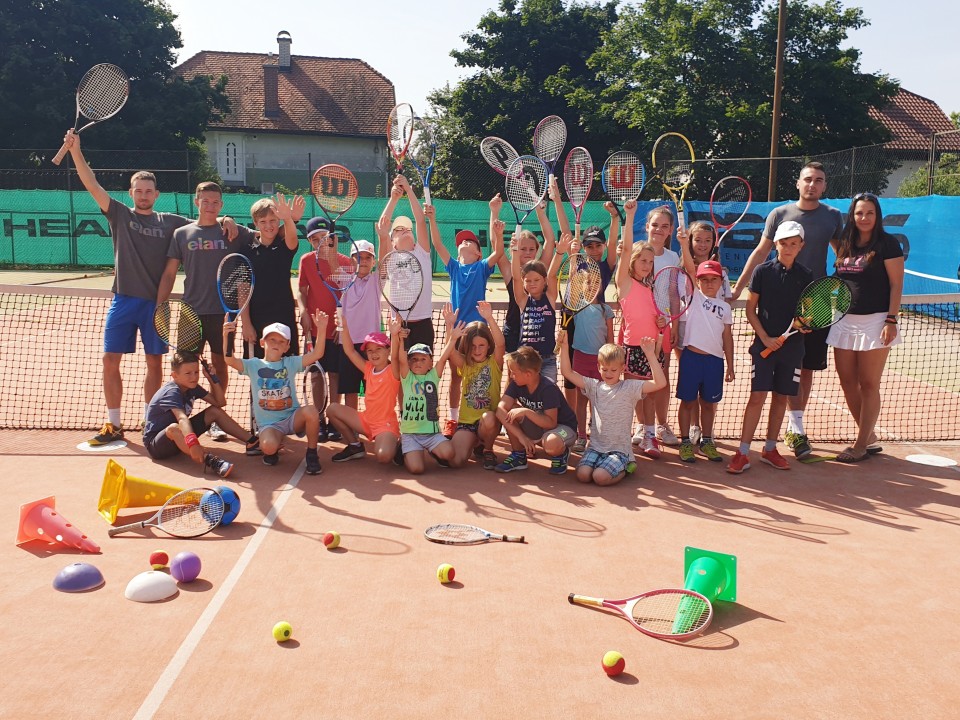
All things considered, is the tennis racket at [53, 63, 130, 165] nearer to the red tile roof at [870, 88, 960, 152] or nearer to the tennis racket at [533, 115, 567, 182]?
the tennis racket at [533, 115, 567, 182]

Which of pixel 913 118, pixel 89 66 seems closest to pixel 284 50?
pixel 89 66

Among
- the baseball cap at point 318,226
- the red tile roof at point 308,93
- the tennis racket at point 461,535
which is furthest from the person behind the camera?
the red tile roof at point 308,93

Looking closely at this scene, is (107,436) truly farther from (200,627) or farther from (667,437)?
(667,437)

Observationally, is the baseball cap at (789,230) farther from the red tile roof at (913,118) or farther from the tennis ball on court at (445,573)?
the red tile roof at (913,118)

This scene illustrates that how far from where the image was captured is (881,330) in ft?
19.4

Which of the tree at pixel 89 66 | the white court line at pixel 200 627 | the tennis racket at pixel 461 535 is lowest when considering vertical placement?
the white court line at pixel 200 627

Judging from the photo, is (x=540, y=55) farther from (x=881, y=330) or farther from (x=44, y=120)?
(x=881, y=330)

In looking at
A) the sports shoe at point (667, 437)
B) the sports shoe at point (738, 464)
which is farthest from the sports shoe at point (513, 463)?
the sports shoe at point (738, 464)

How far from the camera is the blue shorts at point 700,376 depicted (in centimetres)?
597

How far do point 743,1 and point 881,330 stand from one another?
21011 mm

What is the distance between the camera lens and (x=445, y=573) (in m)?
3.95

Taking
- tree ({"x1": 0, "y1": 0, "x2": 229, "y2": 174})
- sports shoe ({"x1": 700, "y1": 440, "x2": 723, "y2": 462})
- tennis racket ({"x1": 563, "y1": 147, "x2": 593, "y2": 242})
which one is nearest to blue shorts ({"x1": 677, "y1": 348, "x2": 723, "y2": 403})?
sports shoe ({"x1": 700, "y1": 440, "x2": 723, "y2": 462})

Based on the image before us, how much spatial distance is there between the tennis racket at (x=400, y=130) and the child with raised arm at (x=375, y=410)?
4.72ft

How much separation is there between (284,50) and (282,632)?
40.9 metres
